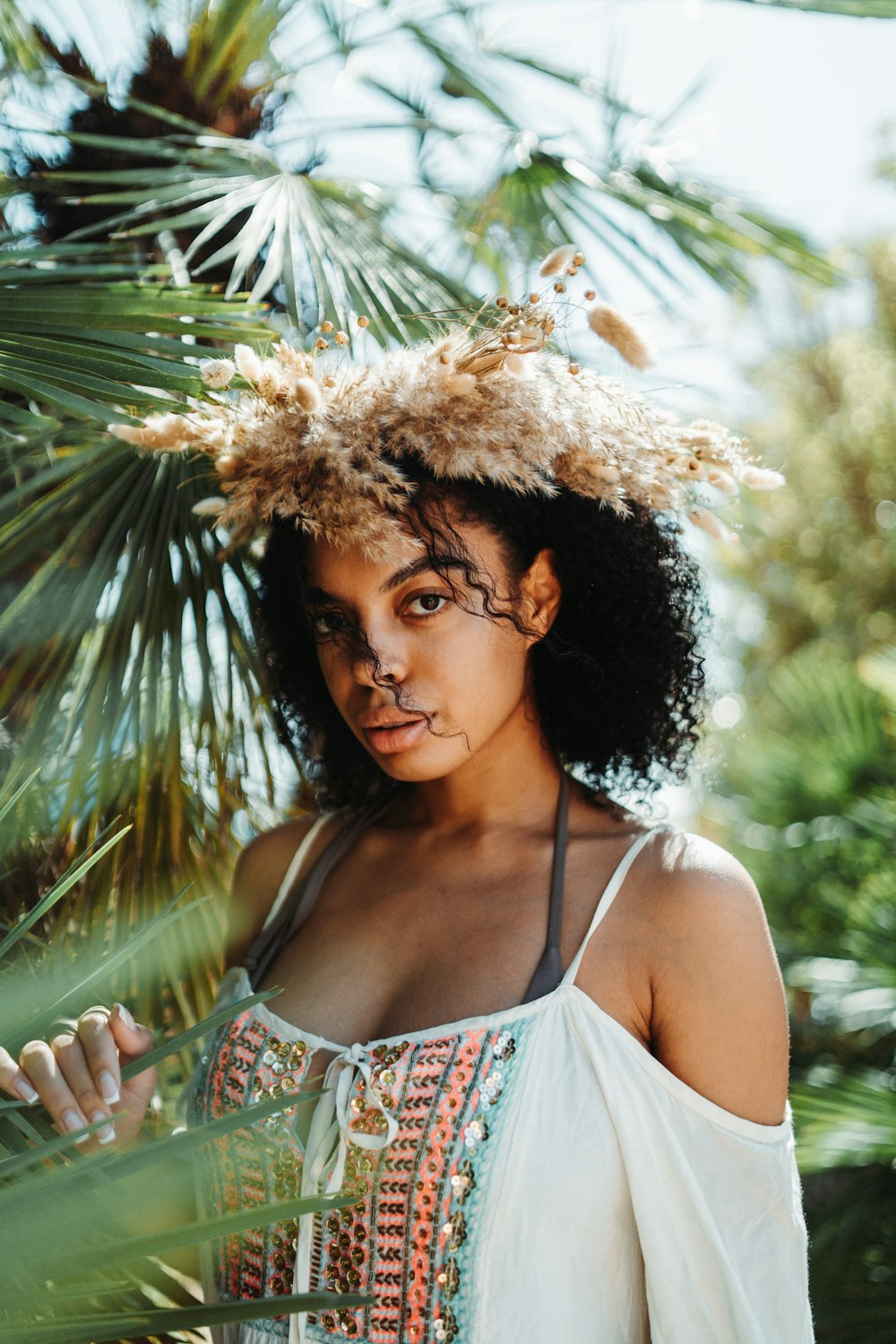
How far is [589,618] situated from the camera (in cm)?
158

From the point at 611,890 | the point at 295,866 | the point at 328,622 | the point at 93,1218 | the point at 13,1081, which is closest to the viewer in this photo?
the point at 93,1218

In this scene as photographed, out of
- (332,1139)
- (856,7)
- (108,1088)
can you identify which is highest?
(856,7)

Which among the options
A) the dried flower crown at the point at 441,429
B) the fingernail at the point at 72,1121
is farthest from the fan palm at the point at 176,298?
the fingernail at the point at 72,1121

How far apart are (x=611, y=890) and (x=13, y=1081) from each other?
65cm

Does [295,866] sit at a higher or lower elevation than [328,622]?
lower

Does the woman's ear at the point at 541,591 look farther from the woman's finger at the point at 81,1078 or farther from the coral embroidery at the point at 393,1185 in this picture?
the woman's finger at the point at 81,1078

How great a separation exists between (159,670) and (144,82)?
95 centimetres

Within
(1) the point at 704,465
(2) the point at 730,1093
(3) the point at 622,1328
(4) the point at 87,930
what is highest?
(1) the point at 704,465

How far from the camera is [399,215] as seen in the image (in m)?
2.03

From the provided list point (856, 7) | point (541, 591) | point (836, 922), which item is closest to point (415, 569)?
point (541, 591)

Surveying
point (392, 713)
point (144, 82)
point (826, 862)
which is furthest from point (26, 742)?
point (826, 862)

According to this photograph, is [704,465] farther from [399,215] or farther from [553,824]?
[399,215]

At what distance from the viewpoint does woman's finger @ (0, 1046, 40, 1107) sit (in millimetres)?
1107

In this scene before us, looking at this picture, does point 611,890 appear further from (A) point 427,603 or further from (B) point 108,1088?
(B) point 108,1088
